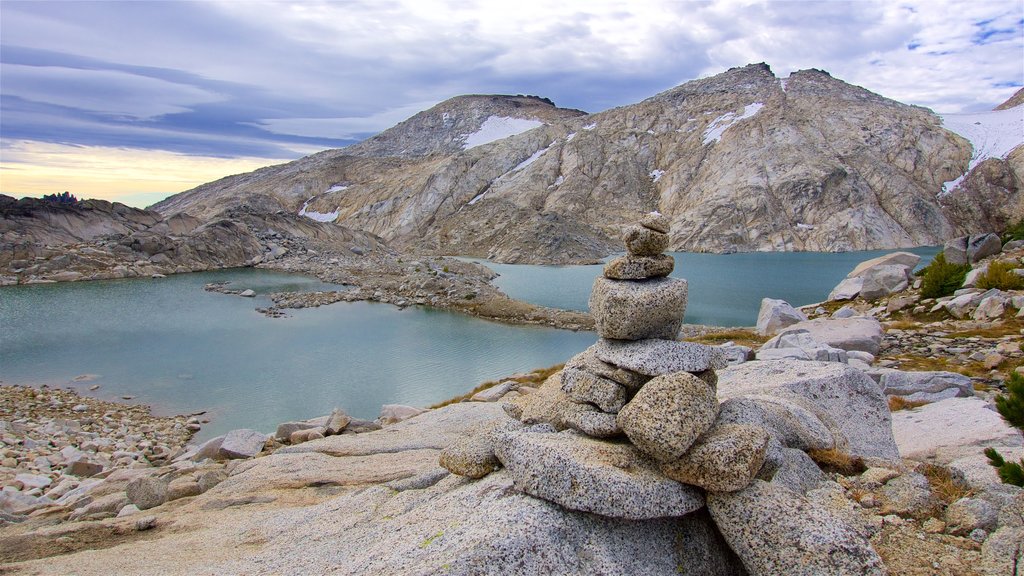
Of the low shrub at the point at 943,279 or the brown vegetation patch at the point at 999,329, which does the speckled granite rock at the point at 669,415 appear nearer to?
the brown vegetation patch at the point at 999,329

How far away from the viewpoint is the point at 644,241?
26.1 feet

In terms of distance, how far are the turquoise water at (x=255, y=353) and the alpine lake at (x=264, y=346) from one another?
102mm

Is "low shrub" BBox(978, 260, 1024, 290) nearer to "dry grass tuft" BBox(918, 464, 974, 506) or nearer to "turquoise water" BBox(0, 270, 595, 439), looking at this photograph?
"turquoise water" BBox(0, 270, 595, 439)

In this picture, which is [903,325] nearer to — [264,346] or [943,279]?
[943,279]

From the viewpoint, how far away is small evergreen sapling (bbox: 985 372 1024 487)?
5.52m

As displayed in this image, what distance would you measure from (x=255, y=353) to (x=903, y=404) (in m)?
30.3

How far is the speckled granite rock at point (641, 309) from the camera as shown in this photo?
746 cm

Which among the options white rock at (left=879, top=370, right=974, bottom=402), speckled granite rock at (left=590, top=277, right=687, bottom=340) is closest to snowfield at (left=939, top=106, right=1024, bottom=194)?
white rock at (left=879, top=370, right=974, bottom=402)

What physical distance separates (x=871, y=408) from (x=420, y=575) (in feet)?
27.1

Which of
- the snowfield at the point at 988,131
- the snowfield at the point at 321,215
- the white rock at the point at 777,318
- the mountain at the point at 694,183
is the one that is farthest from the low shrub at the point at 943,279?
the snowfield at the point at 321,215

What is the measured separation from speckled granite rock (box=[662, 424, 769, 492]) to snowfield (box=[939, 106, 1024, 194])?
153 metres

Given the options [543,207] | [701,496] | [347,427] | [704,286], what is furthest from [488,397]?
[543,207]

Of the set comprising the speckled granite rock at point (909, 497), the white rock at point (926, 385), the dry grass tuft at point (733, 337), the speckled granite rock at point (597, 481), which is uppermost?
the speckled granite rock at point (597, 481)

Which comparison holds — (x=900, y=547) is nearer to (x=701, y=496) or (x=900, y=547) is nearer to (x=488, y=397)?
(x=701, y=496)
